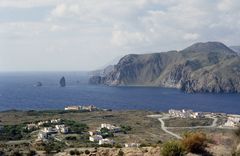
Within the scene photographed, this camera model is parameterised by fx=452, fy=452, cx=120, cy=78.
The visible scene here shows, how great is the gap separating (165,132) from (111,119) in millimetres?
33211

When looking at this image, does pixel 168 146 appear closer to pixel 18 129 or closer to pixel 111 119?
pixel 18 129

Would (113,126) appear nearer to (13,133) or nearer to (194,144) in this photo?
(13,133)

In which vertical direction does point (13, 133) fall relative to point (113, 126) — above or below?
above

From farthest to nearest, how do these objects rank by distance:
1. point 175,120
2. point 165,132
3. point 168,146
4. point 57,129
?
point 175,120
point 165,132
point 57,129
point 168,146

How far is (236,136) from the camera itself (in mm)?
30016

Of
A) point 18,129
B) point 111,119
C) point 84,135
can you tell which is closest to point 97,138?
point 84,135

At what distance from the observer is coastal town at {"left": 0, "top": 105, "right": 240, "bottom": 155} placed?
89.1m

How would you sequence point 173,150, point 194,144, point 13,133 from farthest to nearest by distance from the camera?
point 13,133 < point 194,144 < point 173,150

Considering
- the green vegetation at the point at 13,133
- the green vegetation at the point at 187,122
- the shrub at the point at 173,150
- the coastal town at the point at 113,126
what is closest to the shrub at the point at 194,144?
the shrub at the point at 173,150

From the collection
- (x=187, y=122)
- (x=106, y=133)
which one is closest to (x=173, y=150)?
(x=106, y=133)

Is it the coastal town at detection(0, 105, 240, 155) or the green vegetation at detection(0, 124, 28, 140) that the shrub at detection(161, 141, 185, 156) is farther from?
the green vegetation at detection(0, 124, 28, 140)

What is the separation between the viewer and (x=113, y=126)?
113 m

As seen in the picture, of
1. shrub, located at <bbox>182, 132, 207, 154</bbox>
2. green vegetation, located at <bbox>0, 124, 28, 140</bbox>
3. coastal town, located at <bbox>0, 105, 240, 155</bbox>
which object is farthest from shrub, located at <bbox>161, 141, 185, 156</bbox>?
green vegetation, located at <bbox>0, 124, 28, 140</bbox>

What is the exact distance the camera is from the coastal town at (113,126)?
89.1m
